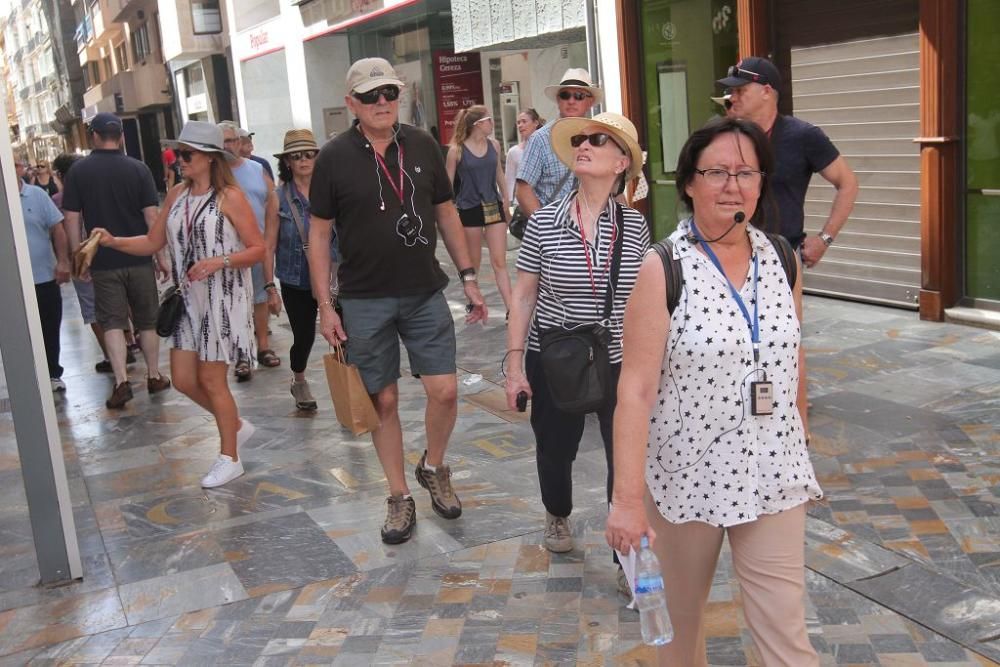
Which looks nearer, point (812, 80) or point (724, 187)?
point (724, 187)

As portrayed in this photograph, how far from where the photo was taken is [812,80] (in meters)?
9.27

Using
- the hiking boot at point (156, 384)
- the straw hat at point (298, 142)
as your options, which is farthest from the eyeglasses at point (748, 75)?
the hiking boot at point (156, 384)

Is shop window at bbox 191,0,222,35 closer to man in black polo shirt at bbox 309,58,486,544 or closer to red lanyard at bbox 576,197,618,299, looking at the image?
man in black polo shirt at bbox 309,58,486,544

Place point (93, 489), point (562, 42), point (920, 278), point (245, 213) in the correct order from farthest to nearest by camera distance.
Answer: point (562, 42)
point (920, 278)
point (93, 489)
point (245, 213)

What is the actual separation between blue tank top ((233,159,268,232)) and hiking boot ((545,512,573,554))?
4176mm

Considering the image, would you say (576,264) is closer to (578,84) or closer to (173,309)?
(578,84)

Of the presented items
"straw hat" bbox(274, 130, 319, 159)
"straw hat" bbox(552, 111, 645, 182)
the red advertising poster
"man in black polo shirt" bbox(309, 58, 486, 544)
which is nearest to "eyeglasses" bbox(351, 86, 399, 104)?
"man in black polo shirt" bbox(309, 58, 486, 544)

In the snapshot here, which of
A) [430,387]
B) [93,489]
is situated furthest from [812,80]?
[93,489]

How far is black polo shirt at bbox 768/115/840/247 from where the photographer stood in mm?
5355

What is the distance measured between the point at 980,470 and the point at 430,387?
95.9 inches

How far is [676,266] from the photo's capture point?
2.69m

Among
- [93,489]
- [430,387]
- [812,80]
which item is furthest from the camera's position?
[812,80]

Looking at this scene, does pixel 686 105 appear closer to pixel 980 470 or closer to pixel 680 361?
pixel 980 470

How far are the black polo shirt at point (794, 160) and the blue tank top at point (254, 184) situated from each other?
3.92 m
